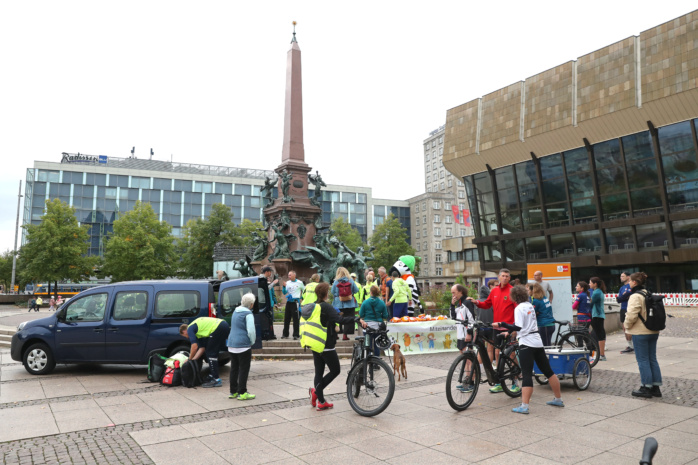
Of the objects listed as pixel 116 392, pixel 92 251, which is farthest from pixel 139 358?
pixel 92 251

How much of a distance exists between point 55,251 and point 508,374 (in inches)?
1701

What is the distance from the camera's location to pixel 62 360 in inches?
385

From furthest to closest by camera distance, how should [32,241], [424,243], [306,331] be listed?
[424,243] → [32,241] → [306,331]

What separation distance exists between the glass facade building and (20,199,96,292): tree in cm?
3529

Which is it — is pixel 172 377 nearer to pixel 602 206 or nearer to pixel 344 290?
pixel 344 290

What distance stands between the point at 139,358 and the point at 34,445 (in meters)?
4.03

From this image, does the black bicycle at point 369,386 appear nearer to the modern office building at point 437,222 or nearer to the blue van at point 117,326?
the blue van at point 117,326

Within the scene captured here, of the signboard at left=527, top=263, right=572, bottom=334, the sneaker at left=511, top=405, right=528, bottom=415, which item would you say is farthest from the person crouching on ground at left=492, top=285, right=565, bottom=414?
the signboard at left=527, top=263, right=572, bottom=334

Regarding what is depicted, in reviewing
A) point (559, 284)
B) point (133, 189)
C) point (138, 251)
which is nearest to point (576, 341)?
point (559, 284)

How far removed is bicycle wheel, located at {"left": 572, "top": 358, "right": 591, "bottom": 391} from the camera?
26.4 ft

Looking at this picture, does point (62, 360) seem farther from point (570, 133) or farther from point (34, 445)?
point (570, 133)

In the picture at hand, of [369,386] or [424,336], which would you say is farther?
[424,336]

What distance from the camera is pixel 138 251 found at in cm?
4434

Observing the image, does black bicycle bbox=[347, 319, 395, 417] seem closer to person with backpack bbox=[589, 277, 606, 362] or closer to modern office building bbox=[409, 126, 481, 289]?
person with backpack bbox=[589, 277, 606, 362]
